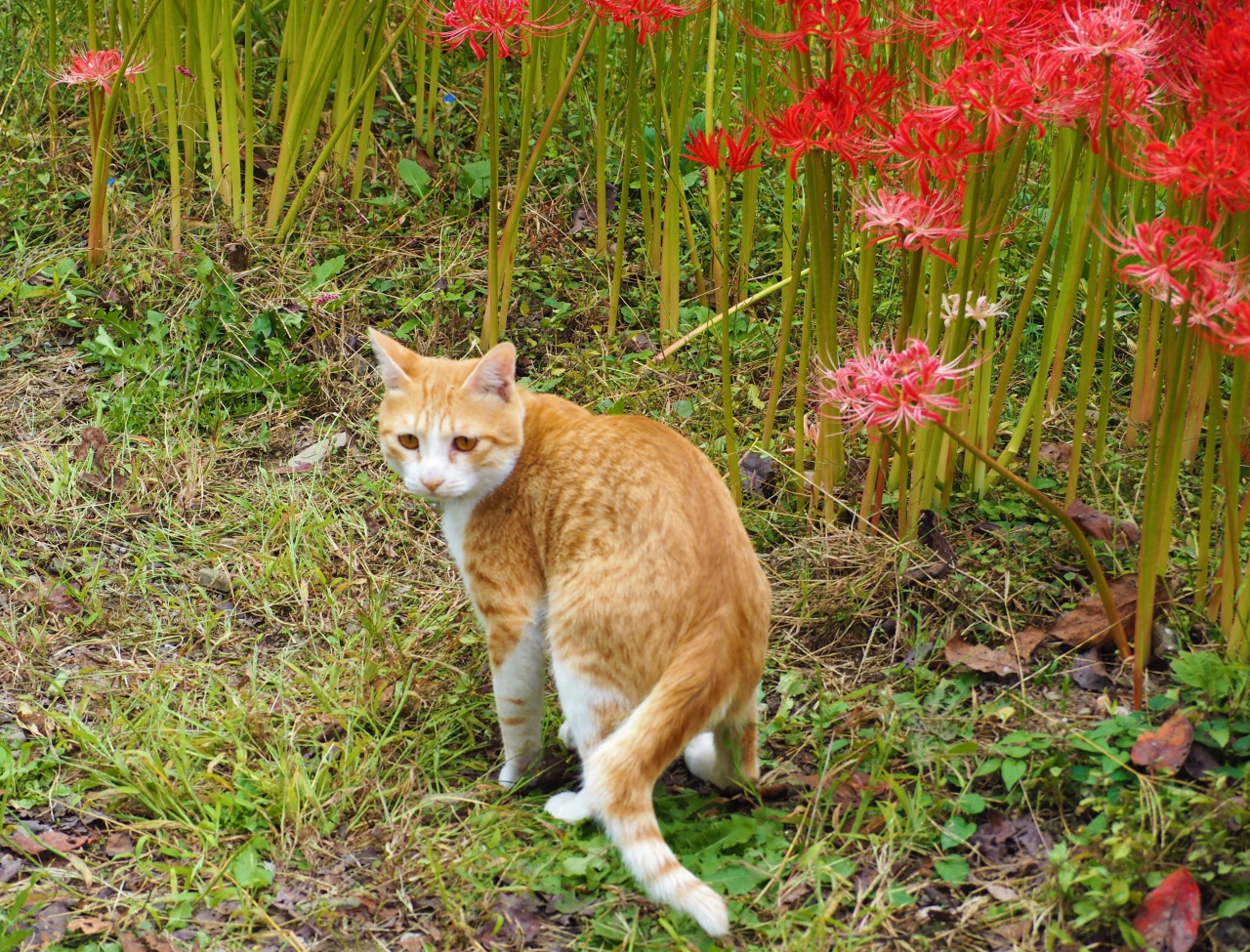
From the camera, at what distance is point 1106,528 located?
3145 millimetres

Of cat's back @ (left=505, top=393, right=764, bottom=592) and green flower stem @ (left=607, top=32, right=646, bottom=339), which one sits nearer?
cat's back @ (left=505, top=393, right=764, bottom=592)

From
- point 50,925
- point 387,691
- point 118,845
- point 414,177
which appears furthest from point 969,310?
point 414,177

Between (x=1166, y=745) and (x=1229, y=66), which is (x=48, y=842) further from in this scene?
(x=1229, y=66)

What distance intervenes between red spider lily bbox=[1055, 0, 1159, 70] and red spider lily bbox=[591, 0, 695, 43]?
3.85 ft

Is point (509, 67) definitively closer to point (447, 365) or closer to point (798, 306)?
point (798, 306)

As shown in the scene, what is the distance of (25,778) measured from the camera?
2.73m

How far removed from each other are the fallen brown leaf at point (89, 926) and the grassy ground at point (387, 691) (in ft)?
0.05

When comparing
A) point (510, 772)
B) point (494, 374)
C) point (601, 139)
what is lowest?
point (510, 772)

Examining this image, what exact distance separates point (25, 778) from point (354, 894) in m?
0.87

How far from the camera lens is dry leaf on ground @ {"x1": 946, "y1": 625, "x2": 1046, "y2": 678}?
2828 millimetres

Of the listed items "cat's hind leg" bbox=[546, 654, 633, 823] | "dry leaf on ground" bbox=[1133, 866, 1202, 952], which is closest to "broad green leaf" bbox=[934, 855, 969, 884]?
"dry leaf on ground" bbox=[1133, 866, 1202, 952]

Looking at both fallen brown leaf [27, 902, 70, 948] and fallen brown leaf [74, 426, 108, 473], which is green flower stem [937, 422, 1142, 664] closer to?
fallen brown leaf [27, 902, 70, 948]

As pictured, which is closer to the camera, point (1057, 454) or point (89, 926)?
point (89, 926)

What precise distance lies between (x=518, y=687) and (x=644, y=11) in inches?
68.4
